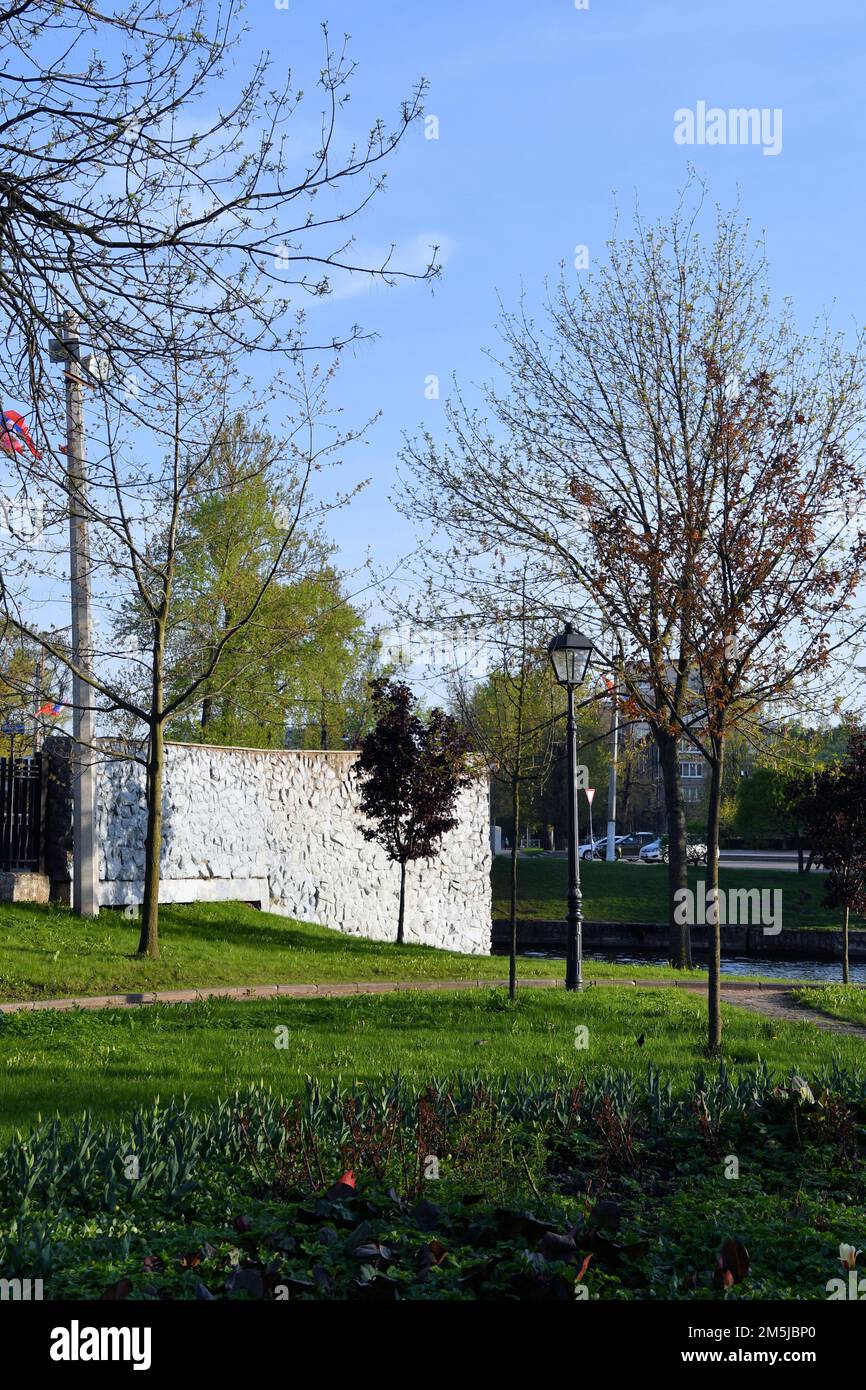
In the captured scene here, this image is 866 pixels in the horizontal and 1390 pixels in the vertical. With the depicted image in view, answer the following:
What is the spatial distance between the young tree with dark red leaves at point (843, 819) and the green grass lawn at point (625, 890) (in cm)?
1261

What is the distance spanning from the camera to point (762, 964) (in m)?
29.1

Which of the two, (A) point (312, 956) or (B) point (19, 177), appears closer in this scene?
(B) point (19, 177)

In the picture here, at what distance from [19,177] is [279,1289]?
5.57 m

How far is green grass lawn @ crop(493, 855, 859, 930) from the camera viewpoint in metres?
36.4

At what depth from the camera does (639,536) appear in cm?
980

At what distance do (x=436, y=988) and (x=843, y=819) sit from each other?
10289 mm

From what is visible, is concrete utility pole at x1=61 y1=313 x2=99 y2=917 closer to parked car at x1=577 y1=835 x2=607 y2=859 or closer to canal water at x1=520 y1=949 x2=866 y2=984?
canal water at x1=520 y1=949 x2=866 y2=984

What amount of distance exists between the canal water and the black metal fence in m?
12.3

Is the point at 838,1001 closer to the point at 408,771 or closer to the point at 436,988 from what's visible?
the point at 436,988

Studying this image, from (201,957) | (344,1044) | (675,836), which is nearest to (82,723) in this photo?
(201,957)

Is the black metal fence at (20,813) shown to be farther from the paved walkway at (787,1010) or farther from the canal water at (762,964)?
the canal water at (762,964)

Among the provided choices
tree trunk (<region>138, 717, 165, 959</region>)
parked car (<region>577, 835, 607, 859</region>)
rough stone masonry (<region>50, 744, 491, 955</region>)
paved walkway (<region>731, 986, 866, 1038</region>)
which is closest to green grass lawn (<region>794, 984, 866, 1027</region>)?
paved walkway (<region>731, 986, 866, 1038</region>)

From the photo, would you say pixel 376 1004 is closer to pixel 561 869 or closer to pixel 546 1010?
pixel 546 1010
